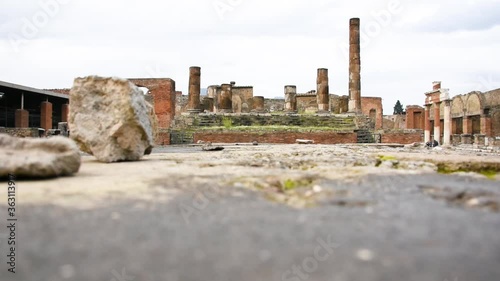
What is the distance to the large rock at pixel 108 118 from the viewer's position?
188 inches

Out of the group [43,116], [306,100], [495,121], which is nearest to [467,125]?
[495,121]

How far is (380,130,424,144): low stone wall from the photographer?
19688 millimetres

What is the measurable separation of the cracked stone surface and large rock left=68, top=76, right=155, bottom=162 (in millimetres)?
2134

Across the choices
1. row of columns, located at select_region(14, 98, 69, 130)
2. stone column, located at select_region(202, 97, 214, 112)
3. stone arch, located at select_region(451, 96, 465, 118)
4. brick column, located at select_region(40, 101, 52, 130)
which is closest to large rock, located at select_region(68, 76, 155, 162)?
Answer: row of columns, located at select_region(14, 98, 69, 130)

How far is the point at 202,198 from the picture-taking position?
2.21m

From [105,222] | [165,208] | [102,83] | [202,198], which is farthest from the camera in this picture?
[102,83]

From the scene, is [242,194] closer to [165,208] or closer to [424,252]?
[165,208]

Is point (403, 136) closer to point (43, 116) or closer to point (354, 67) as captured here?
point (354, 67)

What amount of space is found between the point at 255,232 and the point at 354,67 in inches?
879

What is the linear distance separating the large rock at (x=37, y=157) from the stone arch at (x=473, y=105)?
25.7 metres

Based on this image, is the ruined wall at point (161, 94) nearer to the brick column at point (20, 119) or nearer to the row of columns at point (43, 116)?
the row of columns at point (43, 116)

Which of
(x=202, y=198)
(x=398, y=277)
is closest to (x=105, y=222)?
(x=202, y=198)

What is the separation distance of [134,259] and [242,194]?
110cm

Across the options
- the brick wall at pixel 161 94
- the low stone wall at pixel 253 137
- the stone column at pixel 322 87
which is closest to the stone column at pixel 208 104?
the brick wall at pixel 161 94
